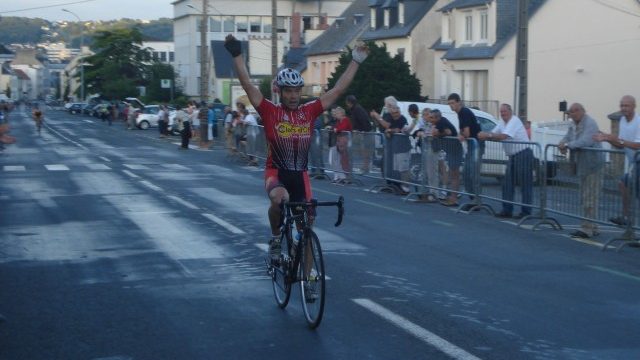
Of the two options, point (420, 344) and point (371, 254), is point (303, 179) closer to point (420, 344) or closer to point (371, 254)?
point (420, 344)

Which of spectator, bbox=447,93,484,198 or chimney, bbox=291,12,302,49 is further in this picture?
chimney, bbox=291,12,302,49

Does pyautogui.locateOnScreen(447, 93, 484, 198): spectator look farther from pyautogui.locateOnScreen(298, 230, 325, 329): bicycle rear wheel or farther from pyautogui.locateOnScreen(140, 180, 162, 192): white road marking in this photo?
pyautogui.locateOnScreen(298, 230, 325, 329): bicycle rear wheel

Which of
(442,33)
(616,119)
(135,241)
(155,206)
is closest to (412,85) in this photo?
(442,33)

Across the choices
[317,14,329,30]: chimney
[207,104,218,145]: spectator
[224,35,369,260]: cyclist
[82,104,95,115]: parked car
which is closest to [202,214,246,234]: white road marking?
[224,35,369,260]: cyclist

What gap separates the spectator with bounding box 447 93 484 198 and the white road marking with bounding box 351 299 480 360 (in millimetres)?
9109

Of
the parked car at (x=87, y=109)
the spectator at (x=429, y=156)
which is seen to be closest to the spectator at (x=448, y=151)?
the spectator at (x=429, y=156)

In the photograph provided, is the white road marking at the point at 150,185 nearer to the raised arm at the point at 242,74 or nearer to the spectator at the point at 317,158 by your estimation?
the spectator at the point at 317,158

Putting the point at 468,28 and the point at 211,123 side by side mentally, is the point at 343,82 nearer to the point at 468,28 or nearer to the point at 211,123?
the point at 211,123

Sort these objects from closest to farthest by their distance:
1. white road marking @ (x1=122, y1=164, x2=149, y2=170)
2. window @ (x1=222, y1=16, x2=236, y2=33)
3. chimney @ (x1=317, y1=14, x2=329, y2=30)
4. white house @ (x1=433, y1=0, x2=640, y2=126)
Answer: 1. white road marking @ (x1=122, y1=164, x2=149, y2=170)
2. white house @ (x1=433, y1=0, x2=640, y2=126)
3. chimney @ (x1=317, y1=14, x2=329, y2=30)
4. window @ (x1=222, y1=16, x2=236, y2=33)

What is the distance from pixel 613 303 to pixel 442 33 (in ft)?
149

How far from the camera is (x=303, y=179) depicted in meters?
8.83

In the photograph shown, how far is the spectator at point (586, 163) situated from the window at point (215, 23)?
97842 millimetres

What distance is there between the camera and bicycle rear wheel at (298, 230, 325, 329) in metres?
8.22

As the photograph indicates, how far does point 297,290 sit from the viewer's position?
32.6 feet
